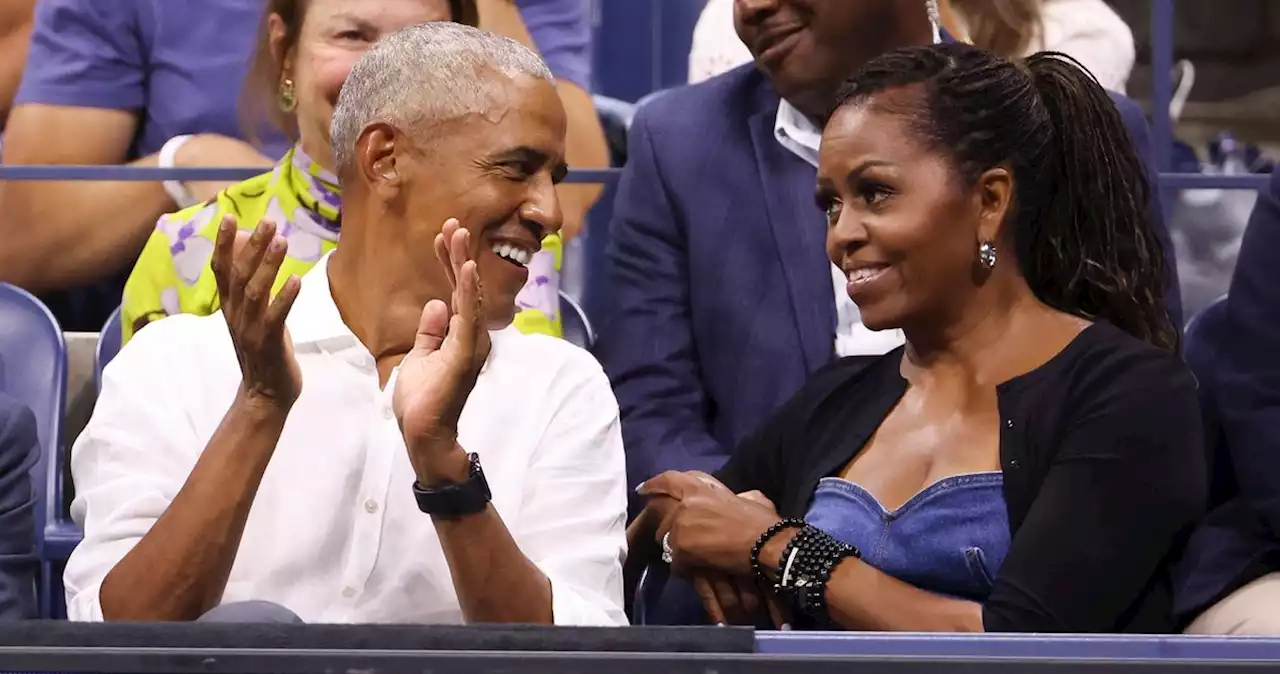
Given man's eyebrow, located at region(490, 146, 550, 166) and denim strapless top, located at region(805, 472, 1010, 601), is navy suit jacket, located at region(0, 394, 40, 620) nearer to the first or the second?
man's eyebrow, located at region(490, 146, 550, 166)

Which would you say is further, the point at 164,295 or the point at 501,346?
the point at 164,295

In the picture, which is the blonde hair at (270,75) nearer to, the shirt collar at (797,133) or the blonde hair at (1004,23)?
the shirt collar at (797,133)

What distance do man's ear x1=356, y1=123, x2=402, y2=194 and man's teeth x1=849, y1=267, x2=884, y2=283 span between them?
45 cm

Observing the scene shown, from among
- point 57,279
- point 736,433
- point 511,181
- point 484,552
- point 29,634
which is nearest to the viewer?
point 29,634

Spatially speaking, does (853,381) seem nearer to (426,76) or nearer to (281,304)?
(426,76)

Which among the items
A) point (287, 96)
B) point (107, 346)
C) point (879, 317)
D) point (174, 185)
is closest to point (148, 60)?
point (174, 185)

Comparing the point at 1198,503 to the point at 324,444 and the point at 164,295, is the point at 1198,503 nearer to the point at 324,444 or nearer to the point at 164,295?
the point at 324,444

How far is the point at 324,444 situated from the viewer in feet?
5.21

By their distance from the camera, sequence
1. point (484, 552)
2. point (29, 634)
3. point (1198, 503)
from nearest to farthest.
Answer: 1. point (29, 634)
2. point (484, 552)
3. point (1198, 503)

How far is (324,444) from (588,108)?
3.35 feet

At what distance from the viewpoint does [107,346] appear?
81.4 inches

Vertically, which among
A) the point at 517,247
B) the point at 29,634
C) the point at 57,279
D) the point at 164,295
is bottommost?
the point at 57,279

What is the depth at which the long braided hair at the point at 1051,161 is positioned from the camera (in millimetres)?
1632

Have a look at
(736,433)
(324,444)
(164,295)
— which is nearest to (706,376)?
(736,433)
